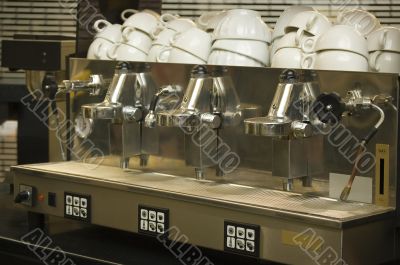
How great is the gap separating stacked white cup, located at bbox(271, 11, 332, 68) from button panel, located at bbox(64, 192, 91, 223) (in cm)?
60

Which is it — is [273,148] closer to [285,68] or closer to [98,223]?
[285,68]

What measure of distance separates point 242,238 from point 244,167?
29cm

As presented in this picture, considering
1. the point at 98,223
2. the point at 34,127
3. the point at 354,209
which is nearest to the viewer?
the point at 354,209

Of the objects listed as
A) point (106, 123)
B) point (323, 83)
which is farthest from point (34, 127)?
point (323, 83)

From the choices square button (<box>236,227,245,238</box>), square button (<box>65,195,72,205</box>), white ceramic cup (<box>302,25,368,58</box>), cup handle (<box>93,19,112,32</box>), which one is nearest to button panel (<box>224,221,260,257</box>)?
square button (<box>236,227,245,238</box>)

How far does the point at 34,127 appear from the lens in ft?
10.8

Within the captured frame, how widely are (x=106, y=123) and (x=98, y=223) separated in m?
0.37

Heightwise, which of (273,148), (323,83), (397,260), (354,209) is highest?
(323,83)

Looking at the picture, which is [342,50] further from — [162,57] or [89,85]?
[89,85]

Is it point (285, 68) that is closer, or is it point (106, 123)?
point (285, 68)

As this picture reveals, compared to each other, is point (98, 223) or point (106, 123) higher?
point (106, 123)

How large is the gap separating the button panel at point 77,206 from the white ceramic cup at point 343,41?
27.8 inches

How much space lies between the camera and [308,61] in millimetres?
2002

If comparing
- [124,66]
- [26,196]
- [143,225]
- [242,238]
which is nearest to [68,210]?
[26,196]
